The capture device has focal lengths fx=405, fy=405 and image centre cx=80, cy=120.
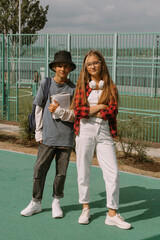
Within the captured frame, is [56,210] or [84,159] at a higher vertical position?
[84,159]

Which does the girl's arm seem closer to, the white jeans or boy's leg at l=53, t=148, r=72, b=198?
boy's leg at l=53, t=148, r=72, b=198

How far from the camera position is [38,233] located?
14.8ft

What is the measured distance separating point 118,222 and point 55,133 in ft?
4.15

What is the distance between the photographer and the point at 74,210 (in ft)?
17.2

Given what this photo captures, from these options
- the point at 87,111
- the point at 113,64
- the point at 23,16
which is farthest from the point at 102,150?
the point at 23,16

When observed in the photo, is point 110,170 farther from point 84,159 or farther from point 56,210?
point 56,210

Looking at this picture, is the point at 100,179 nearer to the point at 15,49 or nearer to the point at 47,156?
the point at 47,156

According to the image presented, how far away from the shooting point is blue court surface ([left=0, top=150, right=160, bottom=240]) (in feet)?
14.7

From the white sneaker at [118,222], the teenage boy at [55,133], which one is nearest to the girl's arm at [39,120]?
the teenage boy at [55,133]

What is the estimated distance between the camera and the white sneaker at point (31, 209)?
16.4 ft

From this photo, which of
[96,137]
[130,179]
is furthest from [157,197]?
[96,137]

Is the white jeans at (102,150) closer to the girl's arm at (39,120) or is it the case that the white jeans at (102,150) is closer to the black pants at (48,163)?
the black pants at (48,163)

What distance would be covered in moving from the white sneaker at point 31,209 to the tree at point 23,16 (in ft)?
114

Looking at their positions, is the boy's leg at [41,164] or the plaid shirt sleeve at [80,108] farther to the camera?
the boy's leg at [41,164]
